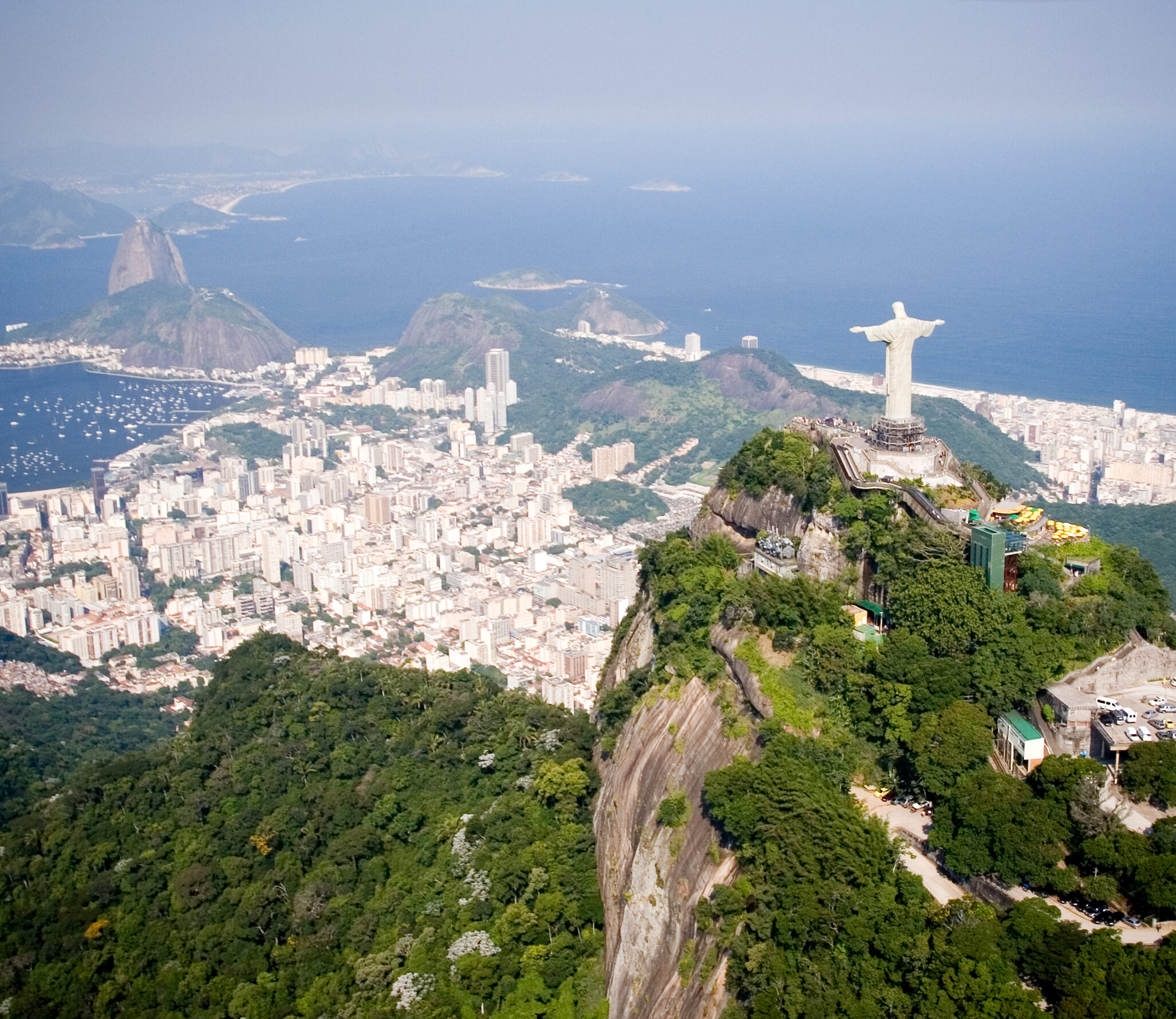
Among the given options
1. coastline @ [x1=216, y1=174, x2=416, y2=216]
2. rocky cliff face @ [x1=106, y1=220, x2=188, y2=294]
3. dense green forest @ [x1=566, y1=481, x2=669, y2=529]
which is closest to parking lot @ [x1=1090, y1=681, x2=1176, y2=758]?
dense green forest @ [x1=566, y1=481, x2=669, y2=529]

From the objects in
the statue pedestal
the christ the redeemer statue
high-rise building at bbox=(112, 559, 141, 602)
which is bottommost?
high-rise building at bbox=(112, 559, 141, 602)

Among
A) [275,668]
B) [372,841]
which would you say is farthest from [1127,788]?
[275,668]

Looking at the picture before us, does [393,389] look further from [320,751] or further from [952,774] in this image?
[952,774]

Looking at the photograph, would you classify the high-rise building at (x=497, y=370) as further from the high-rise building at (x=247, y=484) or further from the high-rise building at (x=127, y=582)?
the high-rise building at (x=127, y=582)

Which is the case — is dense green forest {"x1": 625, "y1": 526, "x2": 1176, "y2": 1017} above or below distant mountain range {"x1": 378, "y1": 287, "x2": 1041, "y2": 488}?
above

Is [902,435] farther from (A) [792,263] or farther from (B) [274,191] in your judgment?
(B) [274,191]

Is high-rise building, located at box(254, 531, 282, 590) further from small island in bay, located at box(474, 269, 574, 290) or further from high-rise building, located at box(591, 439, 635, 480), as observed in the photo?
small island in bay, located at box(474, 269, 574, 290)

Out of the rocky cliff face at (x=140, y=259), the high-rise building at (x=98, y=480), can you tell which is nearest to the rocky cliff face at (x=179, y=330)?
the rocky cliff face at (x=140, y=259)
